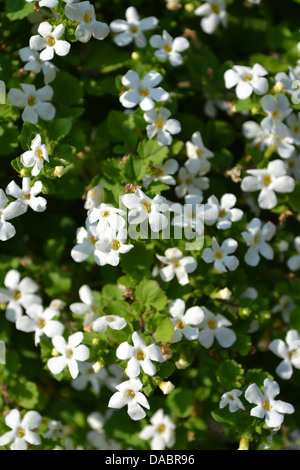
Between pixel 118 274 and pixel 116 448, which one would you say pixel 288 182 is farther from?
pixel 116 448

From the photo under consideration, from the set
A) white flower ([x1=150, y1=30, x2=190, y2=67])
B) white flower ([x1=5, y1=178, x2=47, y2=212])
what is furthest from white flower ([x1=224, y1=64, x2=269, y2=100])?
white flower ([x1=5, y1=178, x2=47, y2=212])

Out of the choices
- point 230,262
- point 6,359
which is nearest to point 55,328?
point 6,359

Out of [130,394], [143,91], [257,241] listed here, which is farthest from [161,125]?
[130,394]

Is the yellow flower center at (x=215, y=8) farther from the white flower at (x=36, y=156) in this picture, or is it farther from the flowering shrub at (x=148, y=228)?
the white flower at (x=36, y=156)

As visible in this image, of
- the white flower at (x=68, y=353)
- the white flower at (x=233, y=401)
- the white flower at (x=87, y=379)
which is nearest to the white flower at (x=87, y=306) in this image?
the white flower at (x=68, y=353)

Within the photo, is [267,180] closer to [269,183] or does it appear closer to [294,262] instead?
[269,183]

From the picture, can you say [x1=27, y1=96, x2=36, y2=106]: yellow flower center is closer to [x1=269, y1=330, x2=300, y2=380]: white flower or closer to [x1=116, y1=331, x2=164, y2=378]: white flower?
[x1=116, y1=331, x2=164, y2=378]: white flower
